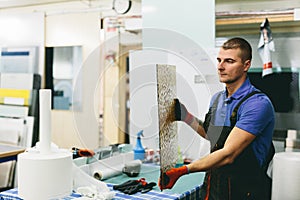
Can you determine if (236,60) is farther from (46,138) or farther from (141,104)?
(46,138)

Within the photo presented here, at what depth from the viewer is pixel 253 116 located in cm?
152

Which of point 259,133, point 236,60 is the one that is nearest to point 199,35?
point 236,60

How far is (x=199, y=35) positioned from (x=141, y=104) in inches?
24.6

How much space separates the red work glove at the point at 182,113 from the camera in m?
1.58

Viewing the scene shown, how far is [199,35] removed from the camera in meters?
2.29

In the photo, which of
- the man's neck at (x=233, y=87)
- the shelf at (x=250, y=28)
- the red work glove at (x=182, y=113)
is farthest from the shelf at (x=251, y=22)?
the red work glove at (x=182, y=113)

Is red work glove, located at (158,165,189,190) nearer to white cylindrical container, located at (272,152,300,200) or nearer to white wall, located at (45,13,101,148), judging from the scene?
white cylindrical container, located at (272,152,300,200)

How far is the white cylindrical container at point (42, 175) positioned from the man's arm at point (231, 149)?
54cm

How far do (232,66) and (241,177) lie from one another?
463mm

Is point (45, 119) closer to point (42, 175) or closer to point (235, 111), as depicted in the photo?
point (42, 175)

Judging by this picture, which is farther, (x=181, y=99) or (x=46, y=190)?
(x=181, y=99)

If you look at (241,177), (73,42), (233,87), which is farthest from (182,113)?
(73,42)

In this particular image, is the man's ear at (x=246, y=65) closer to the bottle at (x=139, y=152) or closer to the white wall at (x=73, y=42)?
the bottle at (x=139, y=152)

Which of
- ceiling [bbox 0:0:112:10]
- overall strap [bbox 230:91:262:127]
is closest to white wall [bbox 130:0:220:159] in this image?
overall strap [bbox 230:91:262:127]
